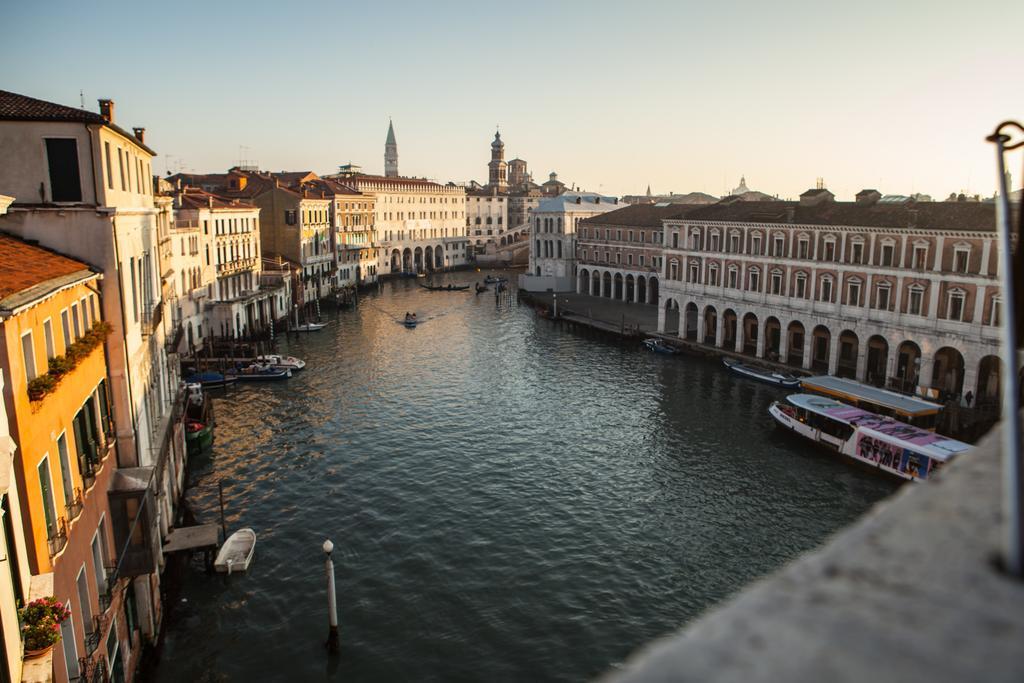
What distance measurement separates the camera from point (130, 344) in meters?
17.1

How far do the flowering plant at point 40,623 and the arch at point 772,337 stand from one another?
39.2 metres

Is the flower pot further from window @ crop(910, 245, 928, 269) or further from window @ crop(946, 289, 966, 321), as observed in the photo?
window @ crop(910, 245, 928, 269)

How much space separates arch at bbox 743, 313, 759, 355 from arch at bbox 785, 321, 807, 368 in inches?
82.8

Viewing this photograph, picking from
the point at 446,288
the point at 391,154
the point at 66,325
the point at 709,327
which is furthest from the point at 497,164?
the point at 66,325

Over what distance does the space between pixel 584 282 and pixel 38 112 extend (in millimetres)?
63722

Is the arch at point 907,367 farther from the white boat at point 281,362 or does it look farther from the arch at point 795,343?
the white boat at point 281,362

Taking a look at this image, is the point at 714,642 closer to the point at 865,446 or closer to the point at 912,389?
the point at 865,446

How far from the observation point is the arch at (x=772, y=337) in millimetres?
43450

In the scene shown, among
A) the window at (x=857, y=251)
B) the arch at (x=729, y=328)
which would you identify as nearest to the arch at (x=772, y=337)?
the arch at (x=729, y=328)

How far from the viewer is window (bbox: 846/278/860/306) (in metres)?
38.1

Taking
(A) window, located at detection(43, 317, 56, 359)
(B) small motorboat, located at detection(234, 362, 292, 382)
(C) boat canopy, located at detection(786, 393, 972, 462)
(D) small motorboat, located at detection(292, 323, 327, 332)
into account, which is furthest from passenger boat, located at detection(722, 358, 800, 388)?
(A) window, located at detection(43, 317, 56, 359)

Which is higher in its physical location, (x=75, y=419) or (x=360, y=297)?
(x=75, y=419)

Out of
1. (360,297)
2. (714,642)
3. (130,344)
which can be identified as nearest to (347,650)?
(130,344)

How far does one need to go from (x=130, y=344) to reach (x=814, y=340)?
35249mm
